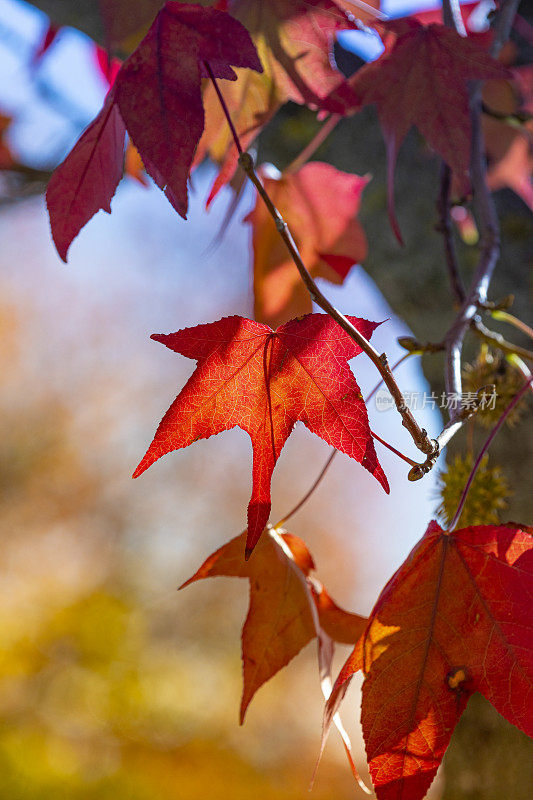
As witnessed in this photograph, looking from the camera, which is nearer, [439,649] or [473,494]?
[439,649]

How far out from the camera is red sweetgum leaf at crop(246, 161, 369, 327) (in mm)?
596

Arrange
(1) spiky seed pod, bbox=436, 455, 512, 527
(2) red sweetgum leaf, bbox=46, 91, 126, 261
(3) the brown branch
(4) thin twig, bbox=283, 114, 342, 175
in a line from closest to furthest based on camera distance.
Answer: (3) the brown branch → (2) red sweetgum leaf, bbox=46, 91, 126, 261 → (1) spiky seed pod, bbox=436, 455, 512, 527 → (4) thin twig, bbox=283, 114, 342, 175

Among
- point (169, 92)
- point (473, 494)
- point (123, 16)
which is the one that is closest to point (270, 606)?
point (473, 494)

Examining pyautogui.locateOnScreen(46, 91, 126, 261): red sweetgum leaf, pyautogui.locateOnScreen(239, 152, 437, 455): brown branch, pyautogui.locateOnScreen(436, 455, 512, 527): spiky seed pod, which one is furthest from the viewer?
pyautogui.locateOnScreen(436, 455, 512, 527): spiky seed pod

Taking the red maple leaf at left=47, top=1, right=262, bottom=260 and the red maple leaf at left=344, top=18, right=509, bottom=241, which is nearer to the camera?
the red maple leaf at left=47, top=1, right=262, bottom=260

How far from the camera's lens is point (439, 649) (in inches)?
14.1

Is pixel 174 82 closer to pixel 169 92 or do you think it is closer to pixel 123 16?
pixel 169 92

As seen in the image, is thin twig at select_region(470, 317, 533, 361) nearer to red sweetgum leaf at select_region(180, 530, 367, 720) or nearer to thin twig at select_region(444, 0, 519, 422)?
thin twig at select_region(444, 0, 519, 422)

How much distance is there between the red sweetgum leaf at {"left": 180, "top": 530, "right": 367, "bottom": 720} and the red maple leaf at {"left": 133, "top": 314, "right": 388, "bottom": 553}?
0.10m

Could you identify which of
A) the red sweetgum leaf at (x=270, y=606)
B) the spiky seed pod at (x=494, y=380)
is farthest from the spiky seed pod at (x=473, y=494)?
the red sweetgum leaf at (x=270, y=606)

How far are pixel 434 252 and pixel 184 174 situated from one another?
2.63ft

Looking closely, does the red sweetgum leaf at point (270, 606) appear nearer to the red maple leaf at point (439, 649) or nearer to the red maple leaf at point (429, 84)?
the red maple leaf at point (439, 649)

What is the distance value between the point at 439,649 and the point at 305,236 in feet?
1.33

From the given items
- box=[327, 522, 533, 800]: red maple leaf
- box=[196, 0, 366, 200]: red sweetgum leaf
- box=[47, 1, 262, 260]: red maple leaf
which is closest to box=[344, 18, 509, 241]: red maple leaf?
box=[196, 0, 366, 200]: red sweetgum leaf
